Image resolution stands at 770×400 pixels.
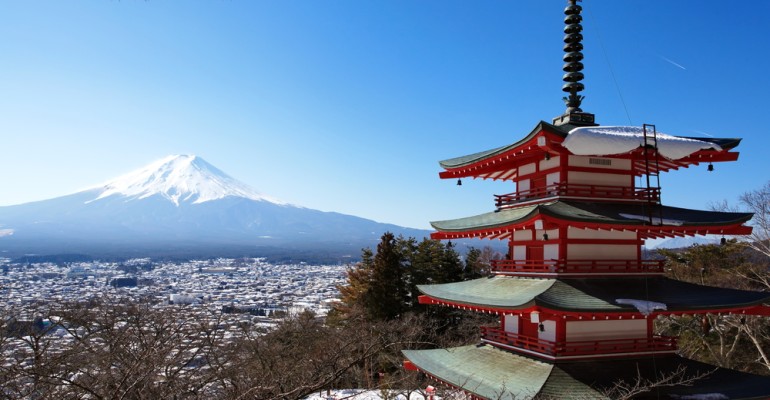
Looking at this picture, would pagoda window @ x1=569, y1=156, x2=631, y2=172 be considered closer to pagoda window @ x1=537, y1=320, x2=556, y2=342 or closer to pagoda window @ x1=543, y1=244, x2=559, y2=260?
pagoda window @ x1=543, y1=244, x2=559, y2=260

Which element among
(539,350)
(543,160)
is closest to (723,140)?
(543,160)

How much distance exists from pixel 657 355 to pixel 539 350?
2.53m

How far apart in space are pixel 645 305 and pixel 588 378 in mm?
1755

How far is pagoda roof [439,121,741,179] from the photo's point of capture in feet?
34.2

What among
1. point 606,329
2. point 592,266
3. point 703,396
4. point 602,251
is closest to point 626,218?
point 602,251

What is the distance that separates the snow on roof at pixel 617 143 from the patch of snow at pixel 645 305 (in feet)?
9.60

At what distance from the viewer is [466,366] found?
11.6 meters

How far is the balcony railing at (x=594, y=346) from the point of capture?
1035 cm

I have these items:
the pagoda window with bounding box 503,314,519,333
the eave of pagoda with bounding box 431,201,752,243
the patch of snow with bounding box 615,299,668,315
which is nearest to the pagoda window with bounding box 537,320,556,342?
the pagoda window with bounding box 503,314,519,333

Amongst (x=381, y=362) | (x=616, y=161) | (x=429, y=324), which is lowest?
(x=381, y=362)

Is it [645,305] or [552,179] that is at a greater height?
[552,179]

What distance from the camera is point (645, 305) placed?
9.84 metres

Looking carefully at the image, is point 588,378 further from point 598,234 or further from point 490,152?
point 490,152

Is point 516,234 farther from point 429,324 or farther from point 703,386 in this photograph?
point 429,324
